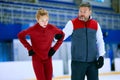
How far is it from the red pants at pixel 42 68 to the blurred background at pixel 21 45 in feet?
15.3

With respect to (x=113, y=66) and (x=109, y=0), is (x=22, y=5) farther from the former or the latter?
(x=109, y=0)

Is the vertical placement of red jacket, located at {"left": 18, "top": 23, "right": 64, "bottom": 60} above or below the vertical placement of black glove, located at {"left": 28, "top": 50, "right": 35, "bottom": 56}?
above

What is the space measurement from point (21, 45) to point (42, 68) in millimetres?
6413

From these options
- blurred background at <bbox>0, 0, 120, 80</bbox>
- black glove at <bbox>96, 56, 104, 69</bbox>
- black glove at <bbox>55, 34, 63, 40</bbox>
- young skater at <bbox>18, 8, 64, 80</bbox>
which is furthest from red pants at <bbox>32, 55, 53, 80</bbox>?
blurred background at <bbox>0, 0, 120, 80</bbox>

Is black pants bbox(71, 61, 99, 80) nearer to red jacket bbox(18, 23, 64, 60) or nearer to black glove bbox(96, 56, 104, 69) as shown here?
black glove bbox(96, 56, 104, 69)

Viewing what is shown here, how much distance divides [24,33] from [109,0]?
43.8ft

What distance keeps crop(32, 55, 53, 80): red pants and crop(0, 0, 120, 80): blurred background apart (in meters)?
4.67

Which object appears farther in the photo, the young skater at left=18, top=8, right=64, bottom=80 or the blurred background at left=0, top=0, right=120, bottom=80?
the blurred background at left=0, top=0, right=120, bottom=80

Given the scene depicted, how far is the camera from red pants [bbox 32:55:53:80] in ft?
12.1

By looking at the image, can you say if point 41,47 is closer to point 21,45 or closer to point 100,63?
point 100,63

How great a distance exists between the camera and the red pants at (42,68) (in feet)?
12.1

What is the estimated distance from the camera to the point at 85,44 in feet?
11.7

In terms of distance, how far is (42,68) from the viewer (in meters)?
3.70

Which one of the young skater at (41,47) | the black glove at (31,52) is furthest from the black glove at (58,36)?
the black glove at (31,52)
